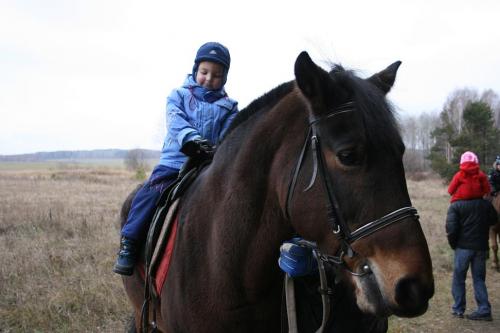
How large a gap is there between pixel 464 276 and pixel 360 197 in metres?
6.38

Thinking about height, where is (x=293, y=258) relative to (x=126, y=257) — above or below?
above

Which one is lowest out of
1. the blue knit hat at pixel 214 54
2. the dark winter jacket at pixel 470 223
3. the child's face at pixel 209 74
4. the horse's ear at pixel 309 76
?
the dark winter jacket at pixel 470 223

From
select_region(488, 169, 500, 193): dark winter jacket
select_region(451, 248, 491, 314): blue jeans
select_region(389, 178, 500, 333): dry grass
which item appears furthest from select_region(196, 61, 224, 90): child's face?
select_region(488, 169, 500, 193): dark winter jacket

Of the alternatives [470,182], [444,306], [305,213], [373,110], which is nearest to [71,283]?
[305,213]

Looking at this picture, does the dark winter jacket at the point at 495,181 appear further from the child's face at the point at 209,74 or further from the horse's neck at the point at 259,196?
the horse's neck at the point at 259,196

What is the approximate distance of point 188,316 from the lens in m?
2.62

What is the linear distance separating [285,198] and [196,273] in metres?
0.94

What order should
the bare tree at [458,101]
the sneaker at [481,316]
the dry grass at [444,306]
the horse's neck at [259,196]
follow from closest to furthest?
1. the horse's neck at [259,196]
2. the dry grass at [444,306]
3. the sneaker at [481,316]
4. the bare tree at [458,101]

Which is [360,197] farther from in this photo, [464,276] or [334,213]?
[464,276]

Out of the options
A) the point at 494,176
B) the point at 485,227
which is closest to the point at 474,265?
the point at 485,227

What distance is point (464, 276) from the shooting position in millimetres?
6988

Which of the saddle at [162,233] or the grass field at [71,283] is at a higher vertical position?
the saddle at [162,233]

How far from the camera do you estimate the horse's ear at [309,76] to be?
6.31 ft

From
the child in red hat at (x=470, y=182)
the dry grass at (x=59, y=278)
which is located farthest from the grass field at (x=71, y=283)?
the child in red hat at (x=470, y=182)
